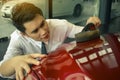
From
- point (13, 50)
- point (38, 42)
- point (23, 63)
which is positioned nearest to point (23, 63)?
point (23, 63)

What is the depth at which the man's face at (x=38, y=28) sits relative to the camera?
5.79 feet

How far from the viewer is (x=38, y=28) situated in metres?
1.78

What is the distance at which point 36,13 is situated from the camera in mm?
1742

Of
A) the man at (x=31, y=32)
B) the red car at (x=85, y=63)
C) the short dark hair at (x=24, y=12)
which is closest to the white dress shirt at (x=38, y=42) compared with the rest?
the man at (x=31, y=32)

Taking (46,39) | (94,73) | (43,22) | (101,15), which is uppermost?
(94,73)

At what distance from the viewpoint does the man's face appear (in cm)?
176

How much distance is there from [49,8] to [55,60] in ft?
14.6

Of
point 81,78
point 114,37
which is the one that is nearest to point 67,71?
point 81,78

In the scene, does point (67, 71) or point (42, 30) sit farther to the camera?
point (42, 30)

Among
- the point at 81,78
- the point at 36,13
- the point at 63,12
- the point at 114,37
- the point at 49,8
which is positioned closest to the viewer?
the point at 81,78

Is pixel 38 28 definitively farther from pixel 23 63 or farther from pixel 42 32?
pixel 23 63

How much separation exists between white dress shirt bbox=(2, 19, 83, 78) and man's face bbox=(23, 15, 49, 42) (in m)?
0.08

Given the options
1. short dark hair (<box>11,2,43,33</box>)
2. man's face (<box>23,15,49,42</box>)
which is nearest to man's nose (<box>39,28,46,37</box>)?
man's face (<box>23,15,49,42</box>)

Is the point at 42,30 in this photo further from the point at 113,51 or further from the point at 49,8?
the point at 49,8
